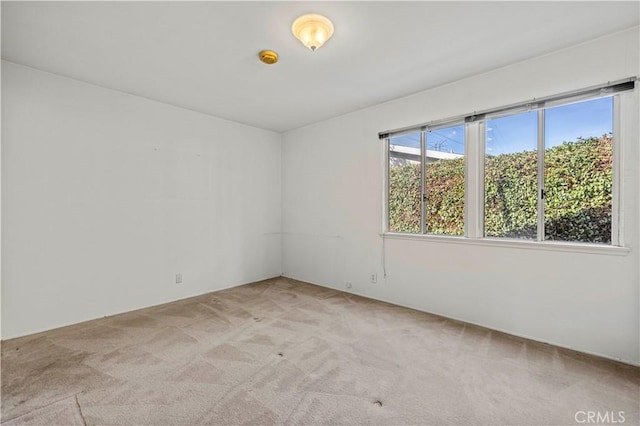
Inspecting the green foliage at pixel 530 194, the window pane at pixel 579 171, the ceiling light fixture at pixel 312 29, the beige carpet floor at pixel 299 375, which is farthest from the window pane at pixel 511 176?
the ceiling light fixture at pixel 312 29

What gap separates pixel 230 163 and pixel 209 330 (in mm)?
2451

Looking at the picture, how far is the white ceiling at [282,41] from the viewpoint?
1972mm

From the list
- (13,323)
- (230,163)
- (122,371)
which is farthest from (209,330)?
(230,163)

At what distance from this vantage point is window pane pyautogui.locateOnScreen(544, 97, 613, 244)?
2.40 meters

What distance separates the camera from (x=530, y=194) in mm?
2748

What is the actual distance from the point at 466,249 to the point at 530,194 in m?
0.78

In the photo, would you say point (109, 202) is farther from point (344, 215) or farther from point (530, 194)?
point (530, 194)

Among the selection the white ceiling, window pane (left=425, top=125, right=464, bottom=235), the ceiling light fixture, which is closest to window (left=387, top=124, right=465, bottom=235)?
window pane (left=425, top=125, right=464, bottom=235)

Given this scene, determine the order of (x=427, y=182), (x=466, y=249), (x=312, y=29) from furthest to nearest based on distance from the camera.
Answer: (x=427, y=182) < (x=466, y=249) < (x=312, y=29)

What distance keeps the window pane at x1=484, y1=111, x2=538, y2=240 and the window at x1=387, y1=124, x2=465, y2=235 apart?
0.89 ft

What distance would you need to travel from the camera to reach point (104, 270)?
10.5ft

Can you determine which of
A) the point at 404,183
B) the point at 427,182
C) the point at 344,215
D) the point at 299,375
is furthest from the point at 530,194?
the point at 299,375

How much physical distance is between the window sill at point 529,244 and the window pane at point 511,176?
118 mm

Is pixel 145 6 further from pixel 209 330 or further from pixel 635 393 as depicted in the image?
pixel 635 393
